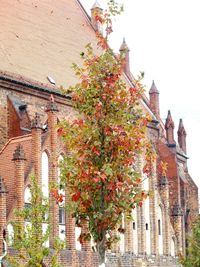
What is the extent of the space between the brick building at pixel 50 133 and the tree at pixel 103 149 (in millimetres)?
8852

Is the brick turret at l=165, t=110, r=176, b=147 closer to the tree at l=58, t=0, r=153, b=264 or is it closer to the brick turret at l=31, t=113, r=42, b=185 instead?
the brick turret at l=31, t=113, r=42, b=185

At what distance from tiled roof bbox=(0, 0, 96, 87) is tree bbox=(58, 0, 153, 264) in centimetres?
1577

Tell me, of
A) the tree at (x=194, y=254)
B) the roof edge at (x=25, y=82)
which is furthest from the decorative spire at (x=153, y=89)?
the tree at (x=194, y=254)

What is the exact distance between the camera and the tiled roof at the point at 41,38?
31.8 m

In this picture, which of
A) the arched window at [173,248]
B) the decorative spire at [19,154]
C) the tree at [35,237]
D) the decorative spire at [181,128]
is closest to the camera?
the tree at [35,237]

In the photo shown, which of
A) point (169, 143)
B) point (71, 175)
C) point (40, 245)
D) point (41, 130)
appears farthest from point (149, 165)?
point (169, 143)

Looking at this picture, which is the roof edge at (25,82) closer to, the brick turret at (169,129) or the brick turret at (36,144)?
the brick turret at (36,144)

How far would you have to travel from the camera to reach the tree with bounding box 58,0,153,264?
13.9m

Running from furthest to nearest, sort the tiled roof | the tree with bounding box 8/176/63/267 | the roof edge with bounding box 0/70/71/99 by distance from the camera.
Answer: the tiled roof < the roof edge with bounding box 0/70/71/99 < the tree with bounding box 8/176/63/267

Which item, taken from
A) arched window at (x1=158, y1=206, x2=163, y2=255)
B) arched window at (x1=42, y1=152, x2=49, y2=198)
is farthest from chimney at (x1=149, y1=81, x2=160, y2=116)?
arched window at (x1=42, y1=152, x2=49, y2=198)

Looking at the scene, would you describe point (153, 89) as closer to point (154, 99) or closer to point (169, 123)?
point (154, 99)

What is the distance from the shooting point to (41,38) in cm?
3544

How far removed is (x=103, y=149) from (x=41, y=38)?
21968 millimetres

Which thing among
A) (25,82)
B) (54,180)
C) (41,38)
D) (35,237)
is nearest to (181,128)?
(41,38)
